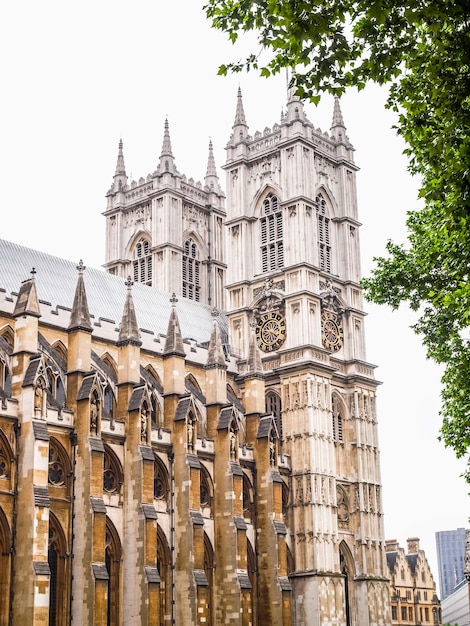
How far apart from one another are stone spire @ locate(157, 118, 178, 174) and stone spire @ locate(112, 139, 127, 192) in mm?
3388

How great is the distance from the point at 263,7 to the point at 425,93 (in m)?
3.58

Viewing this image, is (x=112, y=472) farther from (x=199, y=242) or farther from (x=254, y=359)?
(x=199, y=242)

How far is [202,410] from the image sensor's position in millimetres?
55000

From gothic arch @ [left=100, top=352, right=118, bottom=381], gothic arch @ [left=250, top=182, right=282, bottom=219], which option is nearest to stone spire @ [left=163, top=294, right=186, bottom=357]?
gothic arch @ [left=100, top=352, right=118, bottom=381]

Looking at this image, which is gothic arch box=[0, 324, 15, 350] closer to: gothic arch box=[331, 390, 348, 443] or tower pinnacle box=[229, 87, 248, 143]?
gothic arch box=[331, 390, 348, 443]

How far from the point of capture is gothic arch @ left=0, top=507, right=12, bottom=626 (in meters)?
39.5

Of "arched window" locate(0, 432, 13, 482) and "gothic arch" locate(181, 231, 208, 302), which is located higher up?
"gothic arch" locate(181, 231, 208, 302)

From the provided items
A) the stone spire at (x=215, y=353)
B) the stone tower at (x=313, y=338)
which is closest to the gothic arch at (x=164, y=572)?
the stone tower at (x=313, y=338)

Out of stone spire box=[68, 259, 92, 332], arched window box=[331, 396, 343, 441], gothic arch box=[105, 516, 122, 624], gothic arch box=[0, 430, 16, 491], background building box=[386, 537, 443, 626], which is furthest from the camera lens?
background building box=[386, 537, 443, 626]

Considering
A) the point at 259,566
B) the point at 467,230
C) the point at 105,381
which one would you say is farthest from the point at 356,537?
the point at 467,230

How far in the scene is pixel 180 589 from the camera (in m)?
46.7

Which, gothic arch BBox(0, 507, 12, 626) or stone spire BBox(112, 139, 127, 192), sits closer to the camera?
gothic arch BBox(0, 507, 12, 626)

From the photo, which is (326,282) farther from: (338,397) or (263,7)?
(263,7)

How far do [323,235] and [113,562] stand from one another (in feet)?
88.5
